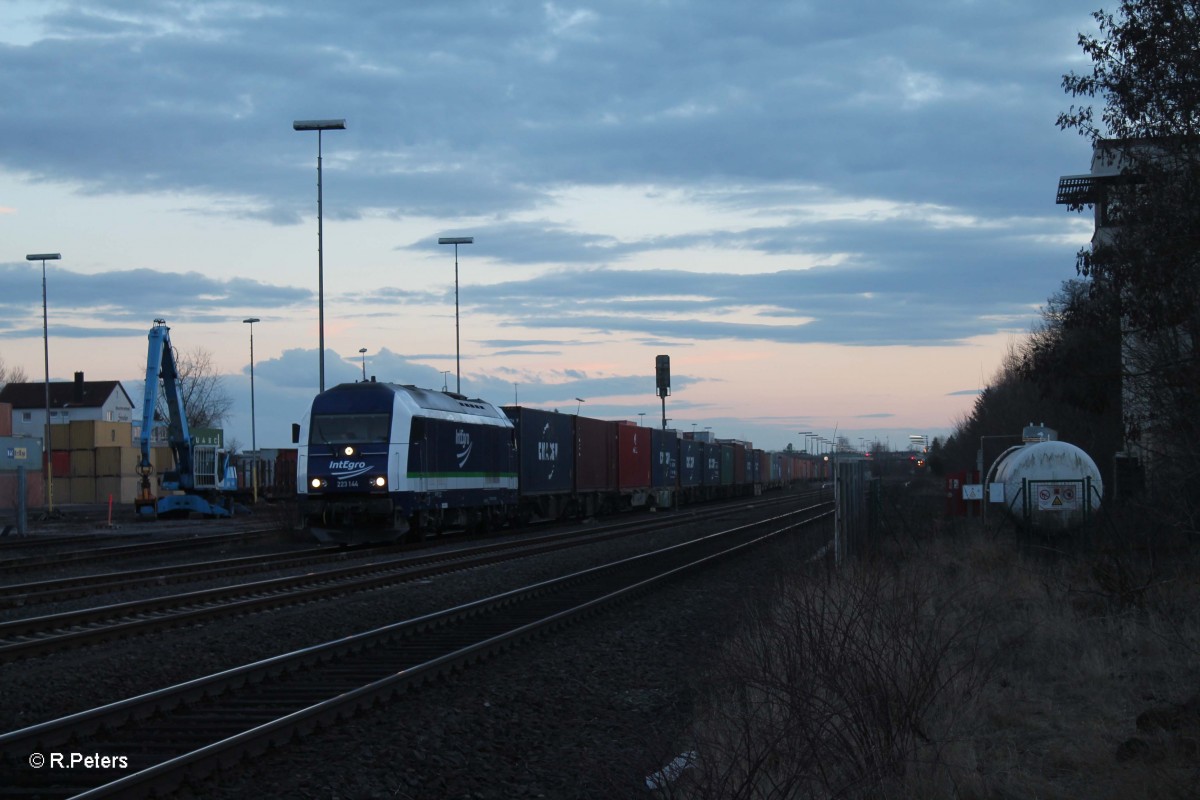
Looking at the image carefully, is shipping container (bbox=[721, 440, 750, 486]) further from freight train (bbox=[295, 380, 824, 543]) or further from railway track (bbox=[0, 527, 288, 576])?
railway track (bbox=[0, 527, 288, 576])

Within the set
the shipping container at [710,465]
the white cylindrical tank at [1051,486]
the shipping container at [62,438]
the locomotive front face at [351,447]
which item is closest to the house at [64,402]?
the shipping container at [62,438]

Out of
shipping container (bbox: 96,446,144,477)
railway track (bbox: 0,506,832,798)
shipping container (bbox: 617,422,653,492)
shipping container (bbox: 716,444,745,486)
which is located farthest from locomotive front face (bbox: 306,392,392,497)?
shipping container (bbox: 96,446,144,477)

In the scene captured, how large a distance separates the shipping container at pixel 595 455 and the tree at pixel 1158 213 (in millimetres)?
23641

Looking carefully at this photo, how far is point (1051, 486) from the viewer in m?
20.7

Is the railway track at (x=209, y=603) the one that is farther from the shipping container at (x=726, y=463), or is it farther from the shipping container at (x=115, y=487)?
the shipping container at (x=115, y=487)

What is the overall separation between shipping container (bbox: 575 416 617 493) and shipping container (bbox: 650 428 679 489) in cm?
482

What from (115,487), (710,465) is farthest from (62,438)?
(710,465)

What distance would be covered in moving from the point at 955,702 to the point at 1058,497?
13427 millimetres

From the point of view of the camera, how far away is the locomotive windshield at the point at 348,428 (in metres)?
24.6

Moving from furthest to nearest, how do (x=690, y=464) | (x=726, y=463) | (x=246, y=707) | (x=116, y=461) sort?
(x=116, y=461), (x=726, y=463), (x=690, y=464), (x=246, y=707)

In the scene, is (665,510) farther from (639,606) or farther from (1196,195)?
(1196,195)

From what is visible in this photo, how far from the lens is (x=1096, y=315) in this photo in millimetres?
16469

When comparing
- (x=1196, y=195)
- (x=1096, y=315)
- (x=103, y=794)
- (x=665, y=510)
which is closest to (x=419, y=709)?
(x=103, y=794)

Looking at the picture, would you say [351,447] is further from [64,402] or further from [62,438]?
[64,402]
